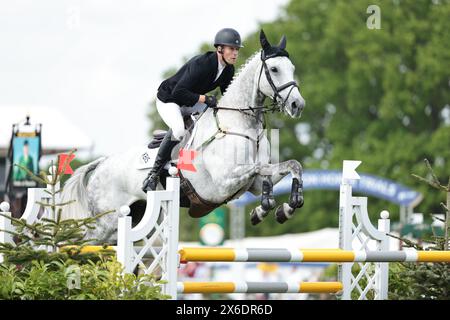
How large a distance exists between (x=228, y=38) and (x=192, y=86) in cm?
47

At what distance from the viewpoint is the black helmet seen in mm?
8609

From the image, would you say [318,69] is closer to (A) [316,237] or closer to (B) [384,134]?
(B) [384,134]

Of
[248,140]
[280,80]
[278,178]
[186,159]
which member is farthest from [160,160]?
[280,80]

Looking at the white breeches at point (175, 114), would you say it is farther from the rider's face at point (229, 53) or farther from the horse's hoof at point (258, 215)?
the horse's hoof at point (258, 215)

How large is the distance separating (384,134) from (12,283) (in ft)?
96.4

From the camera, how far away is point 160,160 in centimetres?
898

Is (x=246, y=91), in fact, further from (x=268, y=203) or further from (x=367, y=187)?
(x=367, y=187)

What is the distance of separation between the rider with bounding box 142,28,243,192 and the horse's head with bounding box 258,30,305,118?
0.25 m

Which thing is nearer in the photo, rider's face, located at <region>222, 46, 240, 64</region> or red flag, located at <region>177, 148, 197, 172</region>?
red flag, located at <region>177, 148, 197, 172</region>

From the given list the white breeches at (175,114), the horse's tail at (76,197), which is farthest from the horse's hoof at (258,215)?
the horse's tail at (76,197)

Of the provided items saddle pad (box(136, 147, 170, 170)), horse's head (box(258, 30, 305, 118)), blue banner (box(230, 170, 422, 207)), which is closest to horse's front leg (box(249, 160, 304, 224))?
horse's head (box(258, 30, 305, 118))

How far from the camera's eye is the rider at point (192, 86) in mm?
8664

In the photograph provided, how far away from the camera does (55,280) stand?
21.2ft

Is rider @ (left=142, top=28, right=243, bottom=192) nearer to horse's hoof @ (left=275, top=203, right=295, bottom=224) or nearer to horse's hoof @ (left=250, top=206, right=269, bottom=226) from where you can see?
horse's hoof @ (left=250, top=206, right=269, bottom=226)
